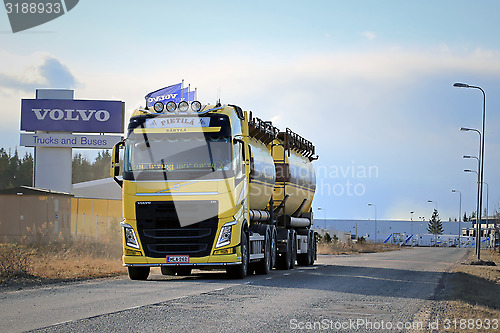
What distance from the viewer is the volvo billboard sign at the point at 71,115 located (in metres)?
50.6

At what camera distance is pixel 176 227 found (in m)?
19.4

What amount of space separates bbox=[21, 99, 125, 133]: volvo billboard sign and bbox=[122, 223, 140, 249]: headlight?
32498 millimetres

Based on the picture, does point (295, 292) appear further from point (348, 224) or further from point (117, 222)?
point (348, 224)

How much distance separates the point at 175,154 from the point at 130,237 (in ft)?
8.14

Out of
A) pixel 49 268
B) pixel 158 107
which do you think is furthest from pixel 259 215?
pixel 49 268

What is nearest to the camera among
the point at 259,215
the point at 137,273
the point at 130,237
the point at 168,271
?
the point at 130,237

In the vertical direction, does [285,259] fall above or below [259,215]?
below

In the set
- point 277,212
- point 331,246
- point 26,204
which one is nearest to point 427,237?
point 331,246

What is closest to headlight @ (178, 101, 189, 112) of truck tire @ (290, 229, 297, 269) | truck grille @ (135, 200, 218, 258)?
truck grille @ (135, 200, 218, 258)

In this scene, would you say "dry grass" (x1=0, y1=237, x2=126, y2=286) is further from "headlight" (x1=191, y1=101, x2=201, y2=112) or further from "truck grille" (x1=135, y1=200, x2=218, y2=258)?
"headlight" (x1=191, y1=101, x2=201, y2=112)

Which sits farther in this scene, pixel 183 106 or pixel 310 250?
pixel 310 250

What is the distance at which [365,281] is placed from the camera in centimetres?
2050

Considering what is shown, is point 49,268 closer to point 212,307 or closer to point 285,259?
point 285,259

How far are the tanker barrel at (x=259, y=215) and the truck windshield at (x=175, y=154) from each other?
10.0 ft
